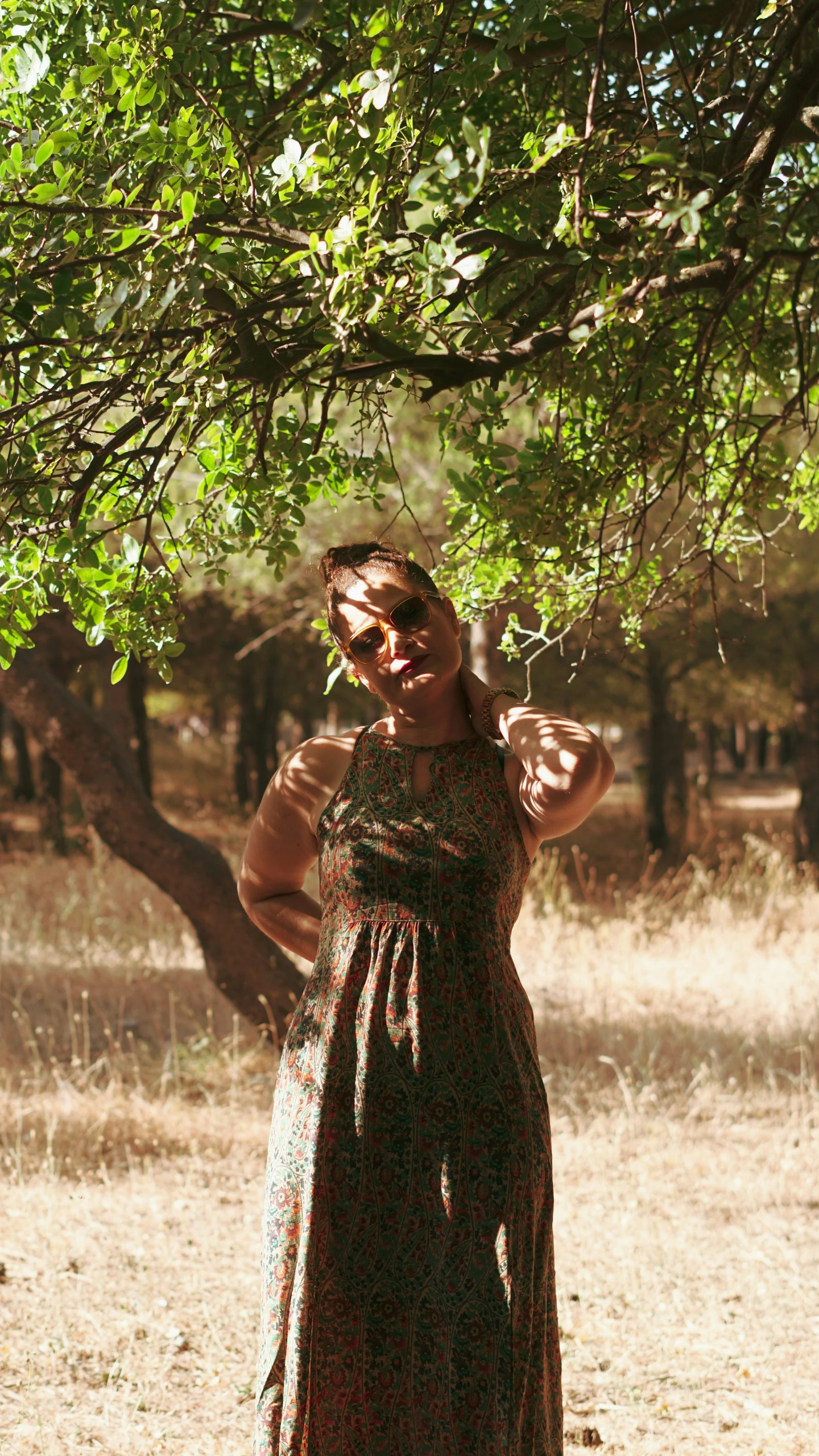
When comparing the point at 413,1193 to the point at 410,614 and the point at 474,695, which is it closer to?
the point at 474,695

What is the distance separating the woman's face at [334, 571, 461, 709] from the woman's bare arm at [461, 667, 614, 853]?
16 cm

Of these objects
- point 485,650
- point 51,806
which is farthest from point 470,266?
point 51,806

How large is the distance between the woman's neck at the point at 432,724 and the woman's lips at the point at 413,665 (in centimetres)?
7

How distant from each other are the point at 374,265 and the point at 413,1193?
154 centimetres

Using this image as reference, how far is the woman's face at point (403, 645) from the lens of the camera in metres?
2.34


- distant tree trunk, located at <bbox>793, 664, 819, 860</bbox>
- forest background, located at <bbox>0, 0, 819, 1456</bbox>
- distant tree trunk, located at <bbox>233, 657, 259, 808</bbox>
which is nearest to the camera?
forest background, located at <bbox>0, 0, 819, 1456</bbox>

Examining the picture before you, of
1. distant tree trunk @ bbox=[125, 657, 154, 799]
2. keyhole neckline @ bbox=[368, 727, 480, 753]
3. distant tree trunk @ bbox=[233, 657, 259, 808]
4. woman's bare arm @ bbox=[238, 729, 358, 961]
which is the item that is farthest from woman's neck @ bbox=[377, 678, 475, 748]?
distant tree trunk @ bbox=[233, 657, 259, 808]

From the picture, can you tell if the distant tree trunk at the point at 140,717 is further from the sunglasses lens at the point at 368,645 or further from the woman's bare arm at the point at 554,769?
the woman's bare arm at the point at 554,769

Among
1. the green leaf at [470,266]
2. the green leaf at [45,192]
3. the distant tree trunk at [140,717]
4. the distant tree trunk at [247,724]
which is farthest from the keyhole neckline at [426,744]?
the distant tree trunk at [247,724]

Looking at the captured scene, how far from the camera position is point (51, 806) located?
15.0 meters

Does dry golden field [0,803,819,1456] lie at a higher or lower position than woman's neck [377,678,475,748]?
lower

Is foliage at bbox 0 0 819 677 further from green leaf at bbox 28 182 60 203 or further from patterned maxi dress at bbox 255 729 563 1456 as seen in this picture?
patterned maxi dress at bbox 255 729 563 1456

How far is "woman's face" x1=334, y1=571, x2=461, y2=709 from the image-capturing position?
234 centimetres

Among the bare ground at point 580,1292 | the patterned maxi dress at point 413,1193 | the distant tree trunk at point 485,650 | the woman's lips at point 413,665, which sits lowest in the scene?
the bare ground at point 580,1292
